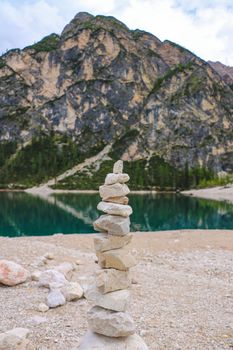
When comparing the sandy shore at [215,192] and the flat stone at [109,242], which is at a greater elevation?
the flat stone at [109,242]

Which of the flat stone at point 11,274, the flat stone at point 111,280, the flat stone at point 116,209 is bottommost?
the flat stone at point 11,274

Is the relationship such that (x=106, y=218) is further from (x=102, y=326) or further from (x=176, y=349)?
(x=176, y=349)

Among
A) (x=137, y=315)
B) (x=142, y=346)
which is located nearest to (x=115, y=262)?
(x=142, y=346)

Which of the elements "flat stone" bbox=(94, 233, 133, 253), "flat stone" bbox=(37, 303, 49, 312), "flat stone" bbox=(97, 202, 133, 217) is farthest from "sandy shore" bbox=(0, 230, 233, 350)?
"flat stone" bbox=(97, 202, 133, 217)

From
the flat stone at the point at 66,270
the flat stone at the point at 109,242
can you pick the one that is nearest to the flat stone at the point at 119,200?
the flat stone at the point at 109,242

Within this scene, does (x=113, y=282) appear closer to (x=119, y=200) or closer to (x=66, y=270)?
(x=119, y=200)

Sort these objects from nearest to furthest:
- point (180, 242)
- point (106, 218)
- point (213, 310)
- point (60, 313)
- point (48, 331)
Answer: point (106, 218)
point (48, 331)
point (60, 313)
point (213, 310)
point (180, 242)

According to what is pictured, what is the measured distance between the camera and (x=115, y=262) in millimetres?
9461

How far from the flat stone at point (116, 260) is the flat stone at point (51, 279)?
19.7 ft

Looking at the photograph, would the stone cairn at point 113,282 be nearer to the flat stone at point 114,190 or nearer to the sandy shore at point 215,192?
the flat stone at point 114,190

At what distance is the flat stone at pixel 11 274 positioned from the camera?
15.5 meters

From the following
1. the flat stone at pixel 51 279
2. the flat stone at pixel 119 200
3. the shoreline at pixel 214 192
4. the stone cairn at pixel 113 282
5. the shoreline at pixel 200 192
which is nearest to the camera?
the stone cairn at pixel 113 282

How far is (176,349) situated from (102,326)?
8.34ft

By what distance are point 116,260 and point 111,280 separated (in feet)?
1.60
